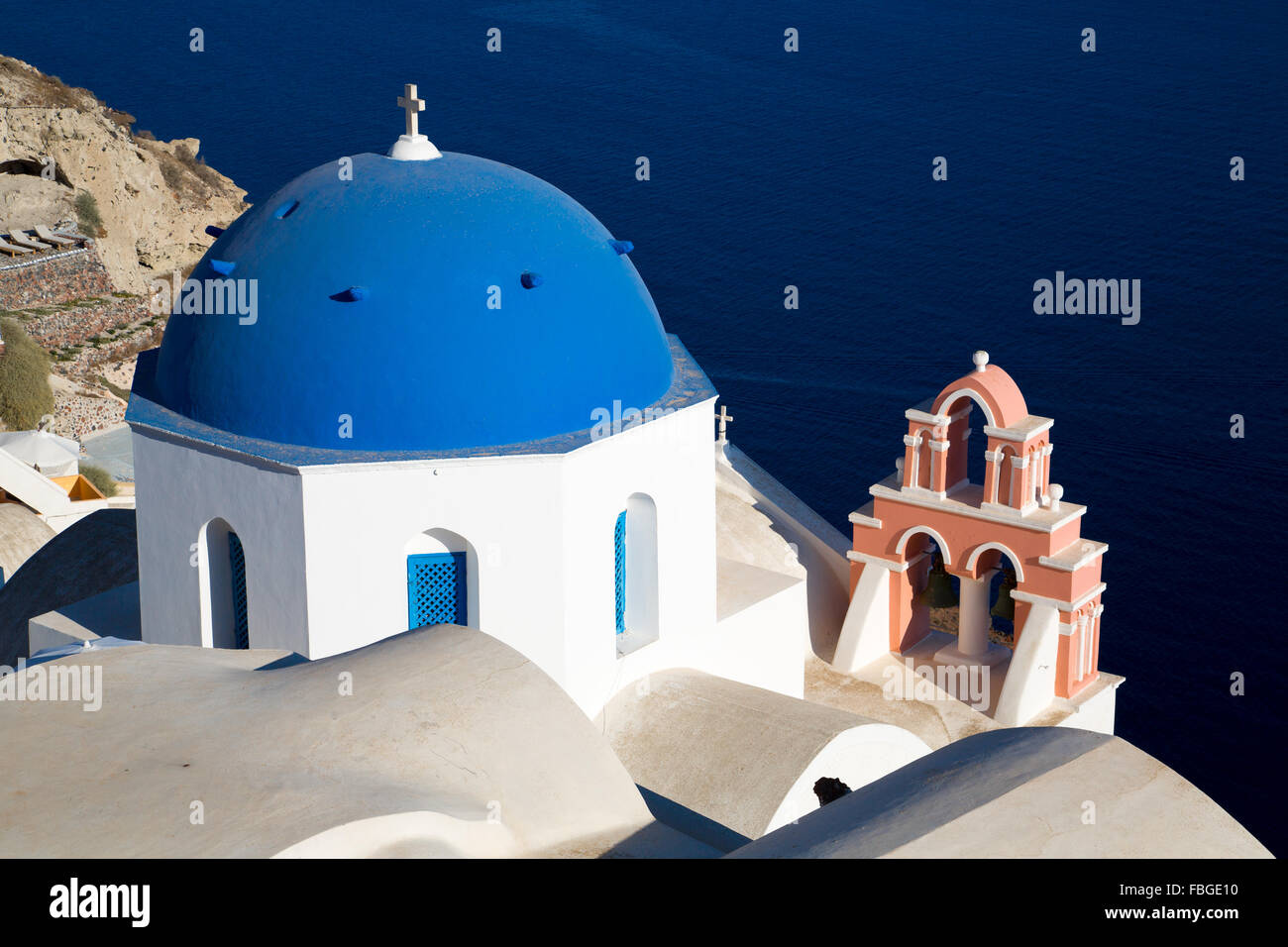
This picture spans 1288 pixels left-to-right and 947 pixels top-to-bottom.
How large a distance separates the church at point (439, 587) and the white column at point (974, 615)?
3437 mm

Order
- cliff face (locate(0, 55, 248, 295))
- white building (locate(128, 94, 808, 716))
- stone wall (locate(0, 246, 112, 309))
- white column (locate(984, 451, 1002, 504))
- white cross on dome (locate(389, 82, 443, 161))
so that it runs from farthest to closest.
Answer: cliff face (locate(0, 55, 248, 295)) → stone wall (locate(0, 246, 112, 309)) → white column (locate(984, 451, 1002, 504)) → white cross on dome (locate(389, 82, 443, 161)) → white building (locate(128, 94, 808, 716))

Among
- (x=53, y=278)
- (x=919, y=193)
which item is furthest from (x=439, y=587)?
(x=919, y=193)

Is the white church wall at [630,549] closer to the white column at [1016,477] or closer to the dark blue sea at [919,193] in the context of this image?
the white column at [1016,477]

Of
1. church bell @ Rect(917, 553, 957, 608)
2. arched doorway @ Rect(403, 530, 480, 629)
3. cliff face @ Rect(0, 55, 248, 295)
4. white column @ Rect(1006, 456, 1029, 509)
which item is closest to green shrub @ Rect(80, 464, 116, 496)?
cliff face @ Rect(0, 55, 248, 295)

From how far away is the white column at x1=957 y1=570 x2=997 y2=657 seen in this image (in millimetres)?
18047

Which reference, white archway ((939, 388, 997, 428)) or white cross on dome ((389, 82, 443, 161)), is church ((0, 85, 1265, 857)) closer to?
white cross on dome ((389, 82, 443, 161))

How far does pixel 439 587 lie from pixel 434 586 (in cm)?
4

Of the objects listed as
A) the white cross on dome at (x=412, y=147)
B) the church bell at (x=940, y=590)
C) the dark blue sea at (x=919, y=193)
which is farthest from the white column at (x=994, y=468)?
the dark blue sea at (x=919, y=193)

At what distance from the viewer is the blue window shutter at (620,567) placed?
13.5 metres

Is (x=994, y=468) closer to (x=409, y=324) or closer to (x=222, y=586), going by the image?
(x=409, y=324)

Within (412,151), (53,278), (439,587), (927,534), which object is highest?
(412,151)

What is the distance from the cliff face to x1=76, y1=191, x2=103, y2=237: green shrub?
0.54ft

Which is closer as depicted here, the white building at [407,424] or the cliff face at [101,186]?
the white building at [407,424]

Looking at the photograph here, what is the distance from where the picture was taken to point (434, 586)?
12477mm
